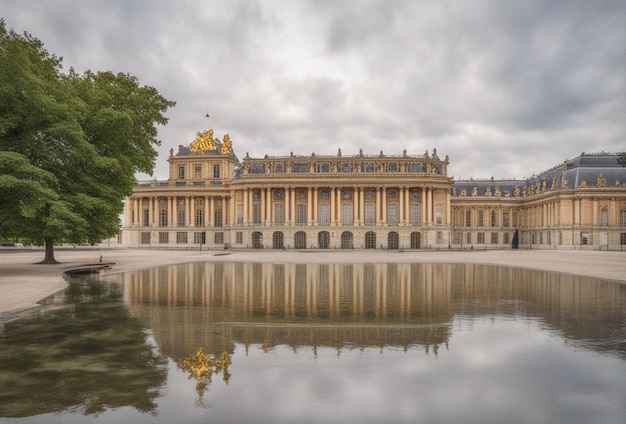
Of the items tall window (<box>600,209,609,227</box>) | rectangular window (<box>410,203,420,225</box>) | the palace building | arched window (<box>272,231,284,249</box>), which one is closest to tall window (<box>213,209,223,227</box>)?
the palace building

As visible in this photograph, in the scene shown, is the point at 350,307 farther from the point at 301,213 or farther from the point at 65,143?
the point at 301,213

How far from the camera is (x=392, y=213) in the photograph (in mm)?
94062

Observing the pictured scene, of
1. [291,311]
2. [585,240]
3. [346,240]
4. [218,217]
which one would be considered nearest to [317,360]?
[291,311]

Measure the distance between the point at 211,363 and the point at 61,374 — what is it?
116 inches

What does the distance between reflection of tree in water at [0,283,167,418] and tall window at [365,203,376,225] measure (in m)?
79.6

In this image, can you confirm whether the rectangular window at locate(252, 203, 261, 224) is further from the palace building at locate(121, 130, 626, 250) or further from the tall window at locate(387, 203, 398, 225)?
the tall window at locate(387, 203, 398, 225)

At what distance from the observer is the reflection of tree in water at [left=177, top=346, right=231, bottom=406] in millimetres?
9141

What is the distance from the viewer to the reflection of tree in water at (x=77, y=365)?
8.14 m

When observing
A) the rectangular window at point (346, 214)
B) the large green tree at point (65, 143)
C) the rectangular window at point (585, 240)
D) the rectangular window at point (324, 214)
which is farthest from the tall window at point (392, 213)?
the large green tree at point (65, 143)

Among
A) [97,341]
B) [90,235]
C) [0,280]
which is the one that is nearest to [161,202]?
[90,235]

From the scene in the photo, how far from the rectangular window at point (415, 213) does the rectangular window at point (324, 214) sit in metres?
16.4

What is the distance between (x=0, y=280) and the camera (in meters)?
26.5

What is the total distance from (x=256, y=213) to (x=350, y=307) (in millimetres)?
79587

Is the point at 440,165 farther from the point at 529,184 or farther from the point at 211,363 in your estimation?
the point at 211,363
